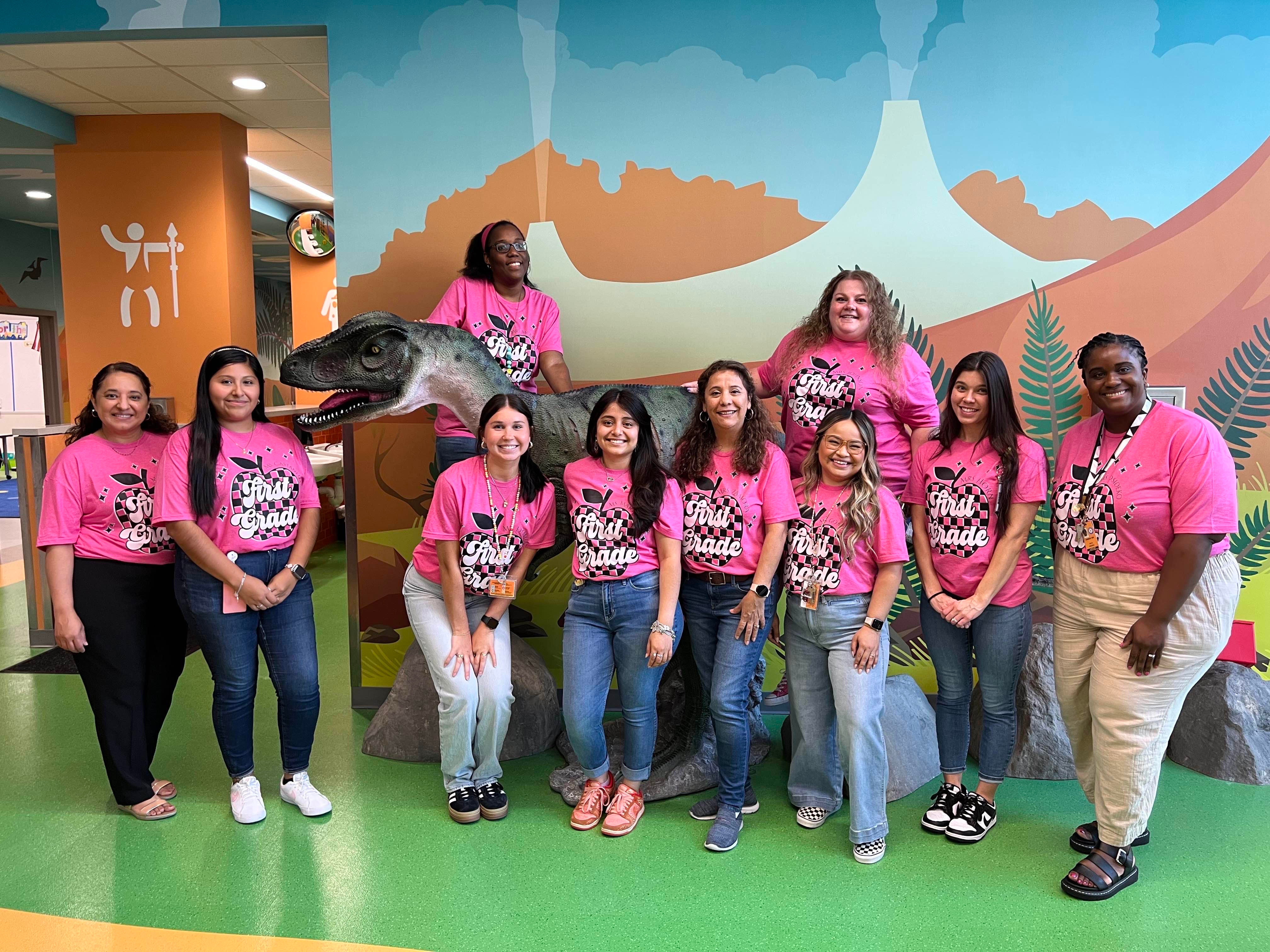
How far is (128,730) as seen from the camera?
101 inches

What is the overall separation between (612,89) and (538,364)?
1.16 m

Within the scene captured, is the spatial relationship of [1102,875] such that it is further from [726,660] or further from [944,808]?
[726,660]

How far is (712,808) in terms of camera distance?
2568 millimetres

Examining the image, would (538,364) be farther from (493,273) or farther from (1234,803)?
(1234,803)

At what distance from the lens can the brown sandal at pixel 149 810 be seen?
2.60m

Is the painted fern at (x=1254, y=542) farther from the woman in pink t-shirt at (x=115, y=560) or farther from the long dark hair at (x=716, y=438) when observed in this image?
the woman in pink t-shirt at (x=115, y=560)

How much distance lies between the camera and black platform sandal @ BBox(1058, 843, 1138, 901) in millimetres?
2162

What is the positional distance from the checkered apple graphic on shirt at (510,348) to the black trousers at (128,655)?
1.23 meters

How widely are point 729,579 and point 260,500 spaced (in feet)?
4.48

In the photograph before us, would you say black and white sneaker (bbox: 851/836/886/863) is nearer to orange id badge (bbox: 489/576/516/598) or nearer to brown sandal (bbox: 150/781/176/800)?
orange id badge (bbox: 489/576/516/598)

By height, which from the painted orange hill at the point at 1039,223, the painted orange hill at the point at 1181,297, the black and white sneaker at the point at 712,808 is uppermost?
the painted orange hill at the point at 1039,223

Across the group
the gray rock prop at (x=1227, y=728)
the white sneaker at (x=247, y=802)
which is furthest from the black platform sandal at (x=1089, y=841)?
the white sneaker at (x=247, y=802)

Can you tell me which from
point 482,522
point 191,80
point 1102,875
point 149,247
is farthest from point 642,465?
point 149,247

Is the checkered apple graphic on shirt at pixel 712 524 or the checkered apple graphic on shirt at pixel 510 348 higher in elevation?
the checkered apple graphic on shirt at pixel 510 348
